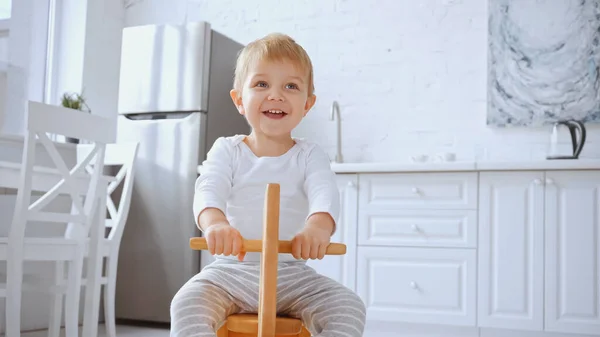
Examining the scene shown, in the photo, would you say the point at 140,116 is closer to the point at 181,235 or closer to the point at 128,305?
the point at 181,235

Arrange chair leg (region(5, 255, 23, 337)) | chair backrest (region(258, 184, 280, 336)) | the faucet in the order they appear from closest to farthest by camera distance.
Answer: chair backrest (region(258, 184, 280, 336)) → chair leg (region(5, 255, 23, 337)) → the faucet

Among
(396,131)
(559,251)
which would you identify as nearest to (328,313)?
(559,251)

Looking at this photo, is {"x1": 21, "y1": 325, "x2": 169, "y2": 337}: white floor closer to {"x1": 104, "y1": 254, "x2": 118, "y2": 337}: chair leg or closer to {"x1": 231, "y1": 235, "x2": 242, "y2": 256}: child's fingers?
{"x1": 104, "y1": 254, "x2": 118, "y2": 337}: chair leg

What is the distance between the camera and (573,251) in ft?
10.1

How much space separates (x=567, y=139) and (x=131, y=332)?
2.30 m

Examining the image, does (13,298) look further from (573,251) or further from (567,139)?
(567,139)

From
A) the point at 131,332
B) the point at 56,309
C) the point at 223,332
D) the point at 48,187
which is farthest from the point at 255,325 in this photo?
the point at 131,332

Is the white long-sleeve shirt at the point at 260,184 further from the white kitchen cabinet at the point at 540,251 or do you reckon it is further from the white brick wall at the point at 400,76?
the white brick wall at the point at 400,76

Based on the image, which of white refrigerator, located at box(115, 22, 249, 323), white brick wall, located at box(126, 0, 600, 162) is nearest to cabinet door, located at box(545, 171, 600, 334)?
white brick wall, located at box(126, 0, 600, 162)

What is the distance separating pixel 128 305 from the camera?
380 cm

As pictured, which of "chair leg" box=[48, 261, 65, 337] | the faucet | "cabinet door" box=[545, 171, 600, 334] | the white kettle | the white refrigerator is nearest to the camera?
"chair leg" box=[48, 261, 65, 337]

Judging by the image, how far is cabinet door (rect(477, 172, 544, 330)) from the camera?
3123 mm

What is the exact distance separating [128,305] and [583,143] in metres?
2.40

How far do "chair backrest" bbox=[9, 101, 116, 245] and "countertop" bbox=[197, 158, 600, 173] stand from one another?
3.83 feet
